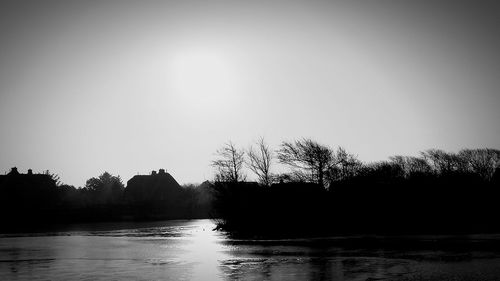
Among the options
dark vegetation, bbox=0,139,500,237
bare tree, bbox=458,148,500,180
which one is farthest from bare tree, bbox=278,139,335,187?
bare tree, bbox=458,148,500,180

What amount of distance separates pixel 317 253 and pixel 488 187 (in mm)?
38708

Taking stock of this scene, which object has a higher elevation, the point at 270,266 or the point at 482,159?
the point at 482,159

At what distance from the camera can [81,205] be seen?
118 m

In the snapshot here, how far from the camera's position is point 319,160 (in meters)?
63.4

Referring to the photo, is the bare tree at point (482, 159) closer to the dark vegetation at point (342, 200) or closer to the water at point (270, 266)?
the dark vegetation at point (342, 200)

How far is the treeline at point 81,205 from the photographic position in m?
94.9

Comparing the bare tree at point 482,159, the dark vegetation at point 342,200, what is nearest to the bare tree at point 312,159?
the dark vegetation at point 342,200

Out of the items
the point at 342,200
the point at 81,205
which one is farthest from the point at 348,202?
the point at 81,205

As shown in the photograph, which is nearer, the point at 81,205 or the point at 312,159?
A: the point at 312,159

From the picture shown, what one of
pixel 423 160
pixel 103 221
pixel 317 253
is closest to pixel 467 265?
pixel 317 253

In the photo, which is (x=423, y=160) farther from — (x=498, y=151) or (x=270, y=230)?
(x=270, y=230)

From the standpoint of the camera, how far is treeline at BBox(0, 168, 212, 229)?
94.9m

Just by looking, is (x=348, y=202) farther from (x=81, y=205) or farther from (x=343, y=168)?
(x=81, y=205)

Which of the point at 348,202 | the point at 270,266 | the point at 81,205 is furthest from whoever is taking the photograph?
the point at 81,205
